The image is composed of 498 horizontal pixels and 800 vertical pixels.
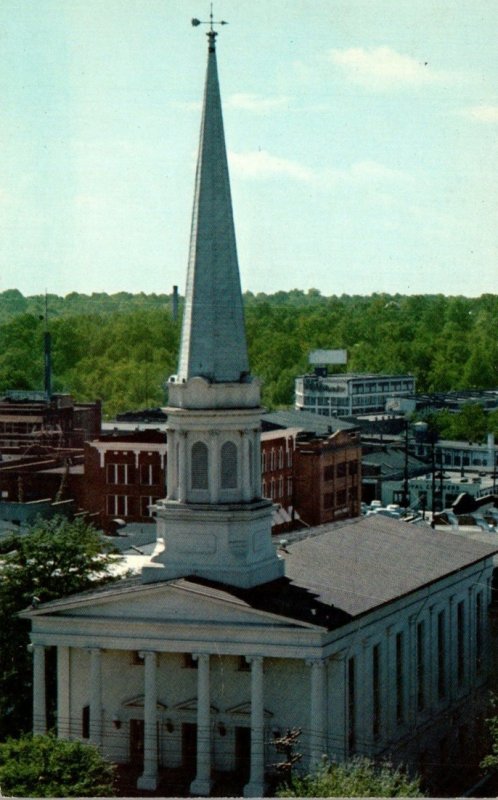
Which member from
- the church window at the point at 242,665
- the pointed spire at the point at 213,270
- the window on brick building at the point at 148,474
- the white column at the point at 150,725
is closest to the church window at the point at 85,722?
the white column at the point at 150,725

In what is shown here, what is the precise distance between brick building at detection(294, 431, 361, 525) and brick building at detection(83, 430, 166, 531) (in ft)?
32.1

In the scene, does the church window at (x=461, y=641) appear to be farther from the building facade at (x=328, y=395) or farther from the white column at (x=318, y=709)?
the building facade at (x=328, y=395)

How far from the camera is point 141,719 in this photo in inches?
1812

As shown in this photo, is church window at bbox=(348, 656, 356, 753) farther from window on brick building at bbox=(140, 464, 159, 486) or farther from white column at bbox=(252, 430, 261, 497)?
window on brick building at bbox=(140, 464, 159, 486)

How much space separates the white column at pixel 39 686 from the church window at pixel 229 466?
264 inches

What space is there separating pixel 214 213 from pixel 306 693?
13.6 meters

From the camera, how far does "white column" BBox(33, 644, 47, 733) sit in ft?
152

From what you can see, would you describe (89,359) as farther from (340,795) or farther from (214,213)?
(340,795)

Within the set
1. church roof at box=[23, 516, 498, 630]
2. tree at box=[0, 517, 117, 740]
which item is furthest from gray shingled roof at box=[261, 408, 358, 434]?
tree at box=[0, 517, 117, 740]

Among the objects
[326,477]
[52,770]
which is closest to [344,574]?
[52,770]

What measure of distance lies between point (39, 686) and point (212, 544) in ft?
19.9

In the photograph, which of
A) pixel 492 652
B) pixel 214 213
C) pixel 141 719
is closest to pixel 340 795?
pixel 141 719

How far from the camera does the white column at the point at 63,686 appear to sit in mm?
46281

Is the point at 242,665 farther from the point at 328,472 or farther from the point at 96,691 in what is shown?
the point at 328,472
